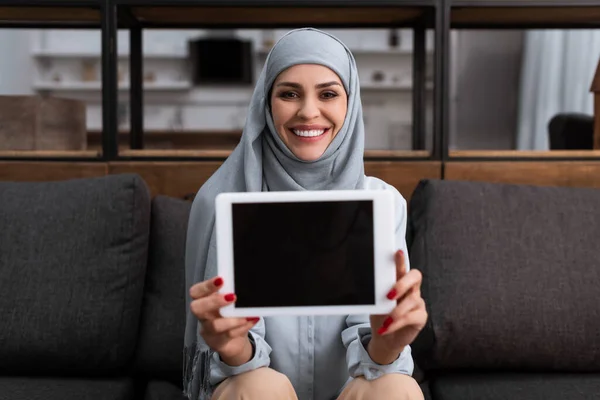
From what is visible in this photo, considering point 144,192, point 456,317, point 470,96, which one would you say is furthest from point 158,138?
point 470,96

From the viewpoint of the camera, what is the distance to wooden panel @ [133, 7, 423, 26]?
5.84 ft

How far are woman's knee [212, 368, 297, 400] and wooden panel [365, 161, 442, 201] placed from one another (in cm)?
80

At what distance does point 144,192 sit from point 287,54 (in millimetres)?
572

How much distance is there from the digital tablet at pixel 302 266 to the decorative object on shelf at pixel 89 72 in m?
5.11

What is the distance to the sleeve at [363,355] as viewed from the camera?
1.03 meters

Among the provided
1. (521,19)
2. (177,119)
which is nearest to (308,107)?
(521,19)

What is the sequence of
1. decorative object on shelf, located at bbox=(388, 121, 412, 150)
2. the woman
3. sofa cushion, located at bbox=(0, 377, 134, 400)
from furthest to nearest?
1. decorative object on shelf, located at bbox=(388, 121, 412, 150)
2. sofa cushion, located at bbox=(0, 377, 134, 400)
3. the woman

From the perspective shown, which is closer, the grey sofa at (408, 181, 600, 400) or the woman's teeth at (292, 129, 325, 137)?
the woman's teeth at (292, 129, 325, 137)

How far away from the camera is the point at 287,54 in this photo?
1103mm

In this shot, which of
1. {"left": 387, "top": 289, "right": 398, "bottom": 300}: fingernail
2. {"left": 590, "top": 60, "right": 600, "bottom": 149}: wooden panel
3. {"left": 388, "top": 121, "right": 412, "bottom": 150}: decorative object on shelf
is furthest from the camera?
{"left": 388, "top": 121, "right": 412, "bottom": 150}: decorative object on shelf

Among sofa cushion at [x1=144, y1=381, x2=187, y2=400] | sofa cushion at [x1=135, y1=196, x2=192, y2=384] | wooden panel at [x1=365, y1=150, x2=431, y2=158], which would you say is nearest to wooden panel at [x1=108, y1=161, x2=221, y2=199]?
sofa cushion at [x1=135, y1=196, x2=192, y2=384]

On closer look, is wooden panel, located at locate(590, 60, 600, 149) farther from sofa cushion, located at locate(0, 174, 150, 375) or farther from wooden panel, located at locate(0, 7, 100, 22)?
wooden panel, located at locate(0, 7, 100, 22)

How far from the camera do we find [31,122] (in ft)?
5.87

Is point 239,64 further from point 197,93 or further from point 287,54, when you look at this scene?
point 287,54
